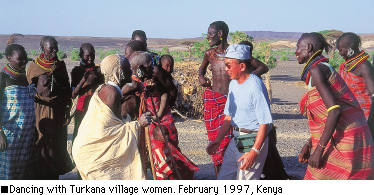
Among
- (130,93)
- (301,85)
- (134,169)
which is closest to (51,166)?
(130,93)

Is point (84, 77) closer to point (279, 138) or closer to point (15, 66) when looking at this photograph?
point (15, 66)

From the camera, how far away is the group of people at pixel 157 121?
4043 mm

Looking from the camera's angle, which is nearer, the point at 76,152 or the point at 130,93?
the point at 76,152

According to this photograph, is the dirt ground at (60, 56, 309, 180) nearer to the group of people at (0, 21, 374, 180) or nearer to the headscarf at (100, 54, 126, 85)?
the group of people at (0, 21, 374, 180)

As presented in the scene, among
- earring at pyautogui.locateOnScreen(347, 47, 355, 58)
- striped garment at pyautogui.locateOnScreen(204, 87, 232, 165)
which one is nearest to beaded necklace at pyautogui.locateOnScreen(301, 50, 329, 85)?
earring at pyautogui.locateOnScreen(347, 47, 355, 58)

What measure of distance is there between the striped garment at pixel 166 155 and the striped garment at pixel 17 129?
127 cm

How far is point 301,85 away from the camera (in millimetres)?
24125

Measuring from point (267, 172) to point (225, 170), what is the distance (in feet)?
5.90

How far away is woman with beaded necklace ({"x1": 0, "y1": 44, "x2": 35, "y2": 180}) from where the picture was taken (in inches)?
212

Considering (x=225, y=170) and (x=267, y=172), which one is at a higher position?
(x=225, y=170)

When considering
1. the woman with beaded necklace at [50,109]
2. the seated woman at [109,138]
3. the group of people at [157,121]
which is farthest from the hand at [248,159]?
the woman with beaded necklace at [50,109]

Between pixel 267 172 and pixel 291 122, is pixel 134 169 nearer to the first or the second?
pixel 267 172

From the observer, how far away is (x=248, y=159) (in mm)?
4105

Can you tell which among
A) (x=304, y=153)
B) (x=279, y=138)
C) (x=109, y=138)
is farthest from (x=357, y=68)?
(x=279, y=138)
